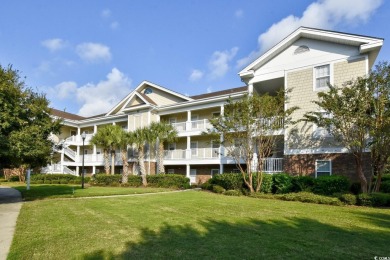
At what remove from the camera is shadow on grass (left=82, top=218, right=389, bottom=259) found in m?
5.53

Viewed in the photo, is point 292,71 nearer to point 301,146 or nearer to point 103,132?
point 301,146

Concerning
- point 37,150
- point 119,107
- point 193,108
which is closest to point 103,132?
point 119,107

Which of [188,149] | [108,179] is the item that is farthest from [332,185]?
[108,179]

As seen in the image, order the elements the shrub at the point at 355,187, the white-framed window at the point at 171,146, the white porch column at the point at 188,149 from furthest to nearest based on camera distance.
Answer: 1. the white-framed window at the point at 171,146
2. the white porch column at the point at 188,149
3. the shrub at the point at 355,187

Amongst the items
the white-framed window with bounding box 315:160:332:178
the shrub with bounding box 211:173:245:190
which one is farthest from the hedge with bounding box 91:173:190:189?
the white-framed window with bounding box 315:160:332:178

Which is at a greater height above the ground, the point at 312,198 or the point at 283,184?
the point at 283,184

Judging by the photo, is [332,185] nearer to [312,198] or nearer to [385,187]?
[312,198]

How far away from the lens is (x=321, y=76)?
1859cm

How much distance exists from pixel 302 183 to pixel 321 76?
756 cm

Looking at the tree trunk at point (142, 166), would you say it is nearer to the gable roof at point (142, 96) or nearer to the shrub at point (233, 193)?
the gable roof at point (142, 96)

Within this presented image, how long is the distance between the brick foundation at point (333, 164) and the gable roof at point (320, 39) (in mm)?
6497

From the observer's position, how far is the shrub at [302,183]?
15516 mm

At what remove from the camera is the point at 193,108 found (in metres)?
27.3

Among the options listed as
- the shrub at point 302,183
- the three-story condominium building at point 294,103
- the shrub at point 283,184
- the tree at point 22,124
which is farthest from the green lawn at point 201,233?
the three-story condominium building at point 294,103
